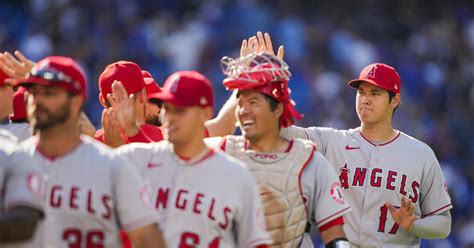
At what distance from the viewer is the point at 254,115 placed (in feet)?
26.1

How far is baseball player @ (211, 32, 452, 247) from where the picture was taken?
30.8 feet

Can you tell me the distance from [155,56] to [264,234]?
10.8m

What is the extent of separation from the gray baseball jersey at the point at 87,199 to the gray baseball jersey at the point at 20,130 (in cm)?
131

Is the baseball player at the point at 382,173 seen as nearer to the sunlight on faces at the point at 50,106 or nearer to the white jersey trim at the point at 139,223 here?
the white jersey trim at the point at 139,223

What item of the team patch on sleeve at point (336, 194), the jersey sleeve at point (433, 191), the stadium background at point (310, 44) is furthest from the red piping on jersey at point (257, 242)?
the stadium background at point (310, 44)

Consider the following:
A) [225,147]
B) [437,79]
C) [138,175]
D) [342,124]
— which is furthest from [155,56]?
[138,175]

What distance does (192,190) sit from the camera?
23.9 ft

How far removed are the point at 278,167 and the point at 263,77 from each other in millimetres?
546

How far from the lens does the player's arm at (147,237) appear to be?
22.5ft

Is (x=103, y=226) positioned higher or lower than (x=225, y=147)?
lower

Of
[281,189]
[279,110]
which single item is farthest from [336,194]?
[279,110]

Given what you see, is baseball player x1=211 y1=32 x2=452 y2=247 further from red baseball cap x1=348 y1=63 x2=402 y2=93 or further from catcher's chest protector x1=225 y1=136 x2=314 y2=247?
catcher's chest protector x1=225 y1=136 x2=314 y2=247

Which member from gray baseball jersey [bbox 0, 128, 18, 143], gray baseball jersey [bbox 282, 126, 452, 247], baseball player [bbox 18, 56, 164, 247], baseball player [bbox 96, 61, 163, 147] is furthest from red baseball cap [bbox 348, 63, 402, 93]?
baseball player [bbox 18, 56, 164, 247]

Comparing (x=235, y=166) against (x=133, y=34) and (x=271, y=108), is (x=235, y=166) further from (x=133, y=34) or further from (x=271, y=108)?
(x=133, y=34)
